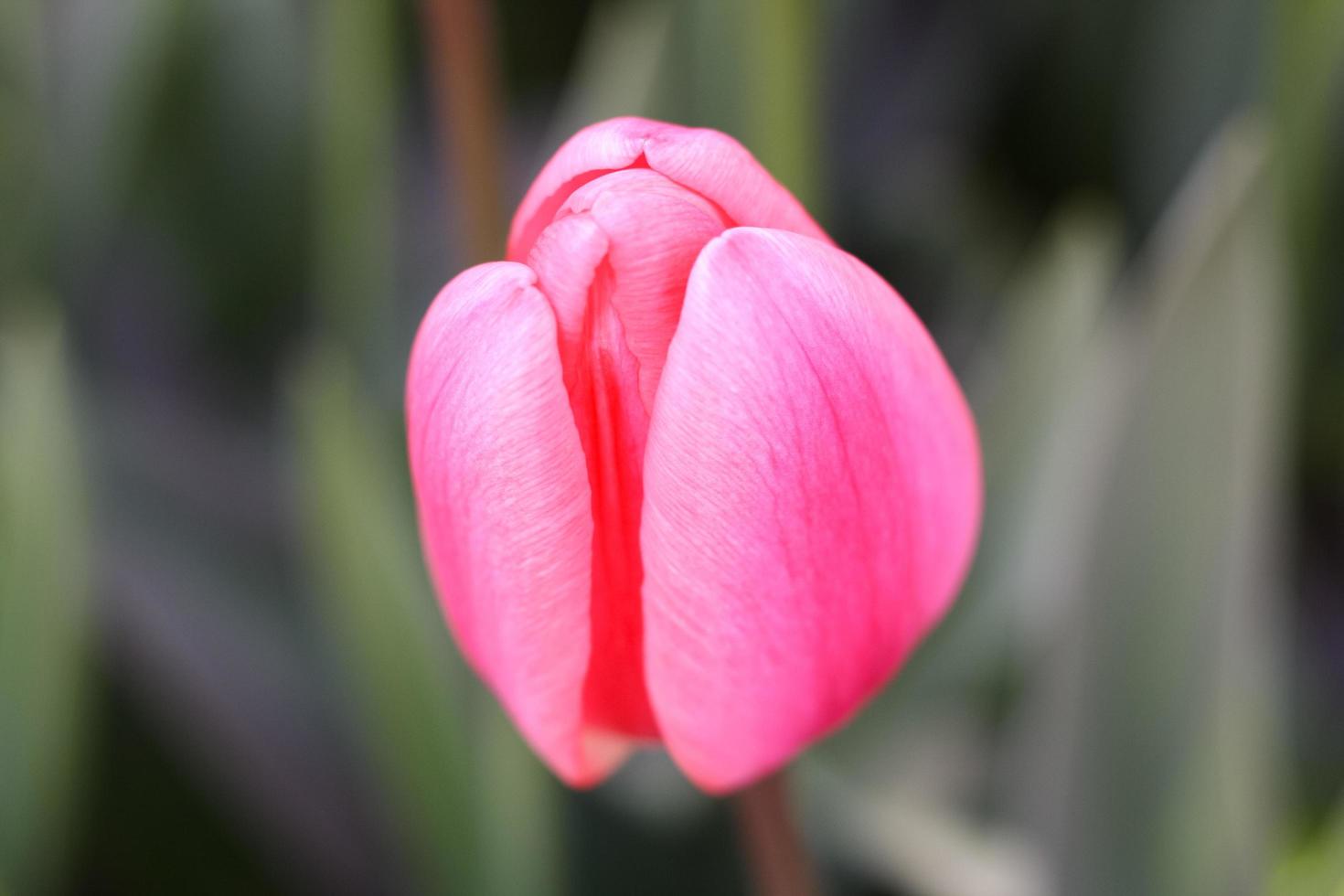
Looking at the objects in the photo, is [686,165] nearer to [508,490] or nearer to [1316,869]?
[508,490]

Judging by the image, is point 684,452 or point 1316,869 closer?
point 684,452

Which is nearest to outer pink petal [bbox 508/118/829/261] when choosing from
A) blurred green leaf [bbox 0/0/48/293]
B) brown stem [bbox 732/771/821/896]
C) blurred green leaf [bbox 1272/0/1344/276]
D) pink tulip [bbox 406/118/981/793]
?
pink tulip [bbox 406/118/981/793]

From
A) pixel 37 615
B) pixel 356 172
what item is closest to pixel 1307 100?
pixel 356 172

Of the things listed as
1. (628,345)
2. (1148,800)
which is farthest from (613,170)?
(1148,800)

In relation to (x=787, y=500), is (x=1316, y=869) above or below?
below

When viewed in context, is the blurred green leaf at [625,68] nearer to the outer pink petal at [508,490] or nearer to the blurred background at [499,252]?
the blurred background at [499,252]

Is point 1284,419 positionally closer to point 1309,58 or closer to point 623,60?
point 1309,58
